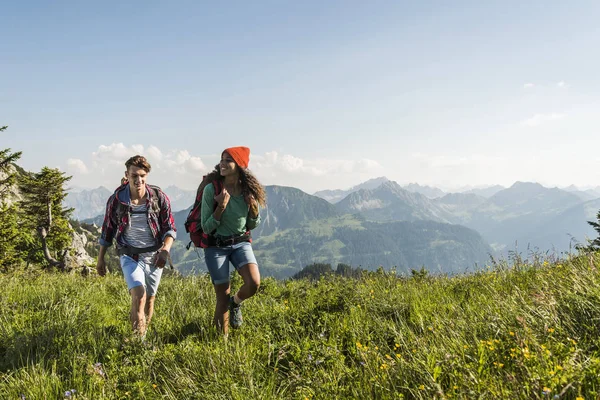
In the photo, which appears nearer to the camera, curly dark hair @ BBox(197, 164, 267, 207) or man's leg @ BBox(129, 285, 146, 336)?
man's leg @ BBox(129, 285, 146, 336)

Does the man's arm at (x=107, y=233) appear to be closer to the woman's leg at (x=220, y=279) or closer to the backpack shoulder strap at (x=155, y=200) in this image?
the backpack shoulder strap at (x=155, y=200)

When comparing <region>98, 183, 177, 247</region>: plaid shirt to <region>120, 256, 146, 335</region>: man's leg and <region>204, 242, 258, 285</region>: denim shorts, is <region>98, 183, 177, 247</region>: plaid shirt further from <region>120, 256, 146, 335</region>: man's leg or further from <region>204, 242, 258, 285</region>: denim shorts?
<region>204, 242, 258, 285</region>: denim shorts

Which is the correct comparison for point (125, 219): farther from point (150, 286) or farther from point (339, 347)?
point (339, 347)

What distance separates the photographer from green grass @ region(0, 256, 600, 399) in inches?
97.9

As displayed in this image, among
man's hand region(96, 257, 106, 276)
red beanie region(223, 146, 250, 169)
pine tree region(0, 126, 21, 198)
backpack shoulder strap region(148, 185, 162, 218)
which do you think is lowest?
man's hand region(96, 257, 106, 276)

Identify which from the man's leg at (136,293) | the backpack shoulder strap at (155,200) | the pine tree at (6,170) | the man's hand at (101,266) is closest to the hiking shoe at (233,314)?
the man's leg at (136,293)

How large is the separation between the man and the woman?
3.11 ft

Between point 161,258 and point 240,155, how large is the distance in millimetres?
1923

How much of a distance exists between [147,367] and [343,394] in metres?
2.02

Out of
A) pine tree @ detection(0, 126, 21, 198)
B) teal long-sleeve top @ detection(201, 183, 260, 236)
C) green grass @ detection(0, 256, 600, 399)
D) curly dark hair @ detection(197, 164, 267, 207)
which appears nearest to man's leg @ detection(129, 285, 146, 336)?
green grass @ detection(0, 256, 600, 399)

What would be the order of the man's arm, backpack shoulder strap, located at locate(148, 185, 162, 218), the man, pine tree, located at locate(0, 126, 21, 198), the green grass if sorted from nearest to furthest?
the green grass < the man < the man's arm < backpack shoulder strap, located at locate(148, 185, 162, 218) < pine tree, located at locate(0, 126, 21, 198)

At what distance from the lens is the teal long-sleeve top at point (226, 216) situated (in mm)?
4470

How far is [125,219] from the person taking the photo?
499cm

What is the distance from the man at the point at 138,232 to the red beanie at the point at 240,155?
1.43m
